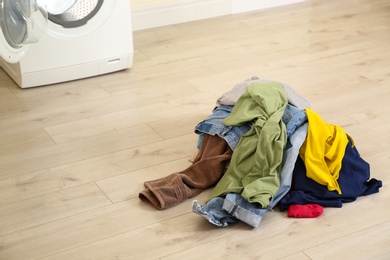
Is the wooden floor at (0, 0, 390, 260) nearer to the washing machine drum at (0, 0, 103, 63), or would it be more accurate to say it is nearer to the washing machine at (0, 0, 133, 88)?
the washing machine at (0, 0, 133, 88)

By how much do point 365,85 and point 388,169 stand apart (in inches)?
25.7

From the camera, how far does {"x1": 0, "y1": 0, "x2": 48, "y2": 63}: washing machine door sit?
5.56ft

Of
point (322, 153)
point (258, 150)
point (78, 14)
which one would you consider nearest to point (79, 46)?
point (78, 14)

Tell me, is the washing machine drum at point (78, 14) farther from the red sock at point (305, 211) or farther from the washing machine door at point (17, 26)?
the red sock at point (305, 211)

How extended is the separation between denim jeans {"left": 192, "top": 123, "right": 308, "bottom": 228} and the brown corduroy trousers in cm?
11

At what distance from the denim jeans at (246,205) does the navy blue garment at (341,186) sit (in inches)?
1.3

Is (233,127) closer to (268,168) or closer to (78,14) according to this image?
(268,168)

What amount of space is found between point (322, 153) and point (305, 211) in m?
0.16

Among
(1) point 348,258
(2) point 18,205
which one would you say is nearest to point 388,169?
(1) point 348,258

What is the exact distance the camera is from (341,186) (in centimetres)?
187

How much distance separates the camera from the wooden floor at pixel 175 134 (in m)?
1.72

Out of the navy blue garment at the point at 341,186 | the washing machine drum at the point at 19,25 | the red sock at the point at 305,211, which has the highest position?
the washing machine drum at the point at 19,25

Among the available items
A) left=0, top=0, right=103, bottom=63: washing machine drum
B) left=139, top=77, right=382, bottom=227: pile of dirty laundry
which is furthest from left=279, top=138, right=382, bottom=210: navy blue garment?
left=0, top=0, right=103, bottom=63: washing machine drum

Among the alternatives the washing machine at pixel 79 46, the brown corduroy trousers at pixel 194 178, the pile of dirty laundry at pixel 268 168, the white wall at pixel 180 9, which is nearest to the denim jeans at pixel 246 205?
the pile of dirty laundry at pixel 268 168
